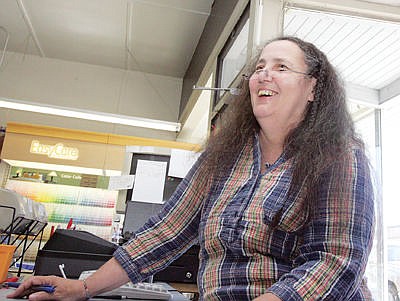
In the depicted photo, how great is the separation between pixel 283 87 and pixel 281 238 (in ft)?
1.25

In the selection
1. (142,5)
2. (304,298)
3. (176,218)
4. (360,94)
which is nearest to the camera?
(304,298)

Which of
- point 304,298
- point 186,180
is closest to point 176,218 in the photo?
point 186,180

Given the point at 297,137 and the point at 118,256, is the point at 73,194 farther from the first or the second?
the point at 297,137

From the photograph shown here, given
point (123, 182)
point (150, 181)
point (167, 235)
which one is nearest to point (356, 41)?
point (150, 181)

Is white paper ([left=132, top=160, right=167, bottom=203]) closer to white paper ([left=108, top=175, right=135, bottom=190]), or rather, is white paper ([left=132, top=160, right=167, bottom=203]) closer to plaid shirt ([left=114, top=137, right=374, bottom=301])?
white paper ([left=108, top=175, right=135, bottom=190])

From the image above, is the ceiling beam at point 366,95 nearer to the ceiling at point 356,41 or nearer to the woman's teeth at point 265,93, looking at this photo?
the ceiling at point 356,41

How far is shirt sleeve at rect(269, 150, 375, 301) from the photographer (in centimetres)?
67

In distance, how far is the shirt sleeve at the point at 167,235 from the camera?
0.97 metres

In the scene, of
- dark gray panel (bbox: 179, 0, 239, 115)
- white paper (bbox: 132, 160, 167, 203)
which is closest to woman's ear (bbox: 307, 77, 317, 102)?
white paper (bbox: 132, 160, 167, 203)

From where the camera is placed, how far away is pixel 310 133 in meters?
0.89

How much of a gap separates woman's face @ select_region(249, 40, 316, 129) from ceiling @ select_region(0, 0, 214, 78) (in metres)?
2.72

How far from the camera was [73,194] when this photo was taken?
3885 millimetres

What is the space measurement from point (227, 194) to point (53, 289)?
46 cm

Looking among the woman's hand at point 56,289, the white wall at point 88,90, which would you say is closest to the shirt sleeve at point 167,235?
the woman's hand at point 56,289
